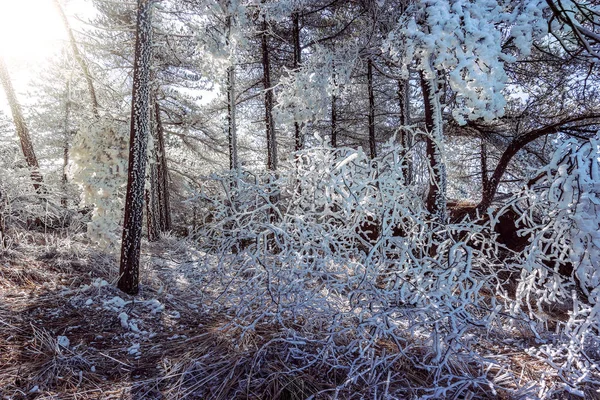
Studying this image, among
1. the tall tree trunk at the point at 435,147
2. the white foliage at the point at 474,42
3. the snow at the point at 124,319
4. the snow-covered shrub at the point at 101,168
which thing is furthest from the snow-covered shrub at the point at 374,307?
the snow-covered shrub at the point at 101,168

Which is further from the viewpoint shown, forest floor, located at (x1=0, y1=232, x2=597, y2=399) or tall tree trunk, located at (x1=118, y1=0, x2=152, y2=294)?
tall tree trunk, located at (x1=118, y1=0, x2=152, y2=294)

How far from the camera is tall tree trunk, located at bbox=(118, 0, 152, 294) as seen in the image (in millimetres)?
4391

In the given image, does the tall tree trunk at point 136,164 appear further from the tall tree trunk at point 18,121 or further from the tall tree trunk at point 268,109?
the tall tree trunk at point 268,109

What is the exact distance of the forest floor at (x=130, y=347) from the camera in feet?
7.04

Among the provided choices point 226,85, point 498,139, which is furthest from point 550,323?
point 226,85

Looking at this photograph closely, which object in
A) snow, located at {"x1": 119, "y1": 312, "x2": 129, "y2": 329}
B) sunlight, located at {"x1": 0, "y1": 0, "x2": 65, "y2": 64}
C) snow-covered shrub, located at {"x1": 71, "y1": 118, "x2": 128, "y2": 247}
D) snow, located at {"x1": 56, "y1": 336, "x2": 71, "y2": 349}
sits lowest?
snow, located at {"x1": 119, "y1": 312, "x2": 129, "y2": 329}

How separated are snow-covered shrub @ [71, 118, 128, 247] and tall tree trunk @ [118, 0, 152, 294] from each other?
1578 millimetres

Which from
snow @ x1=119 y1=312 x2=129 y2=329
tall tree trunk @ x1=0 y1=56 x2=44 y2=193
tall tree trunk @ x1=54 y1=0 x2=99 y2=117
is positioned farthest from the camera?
tall tree trunk @ x1=0 y1=56 x2=44 y2=193

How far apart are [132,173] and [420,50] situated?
164 inches

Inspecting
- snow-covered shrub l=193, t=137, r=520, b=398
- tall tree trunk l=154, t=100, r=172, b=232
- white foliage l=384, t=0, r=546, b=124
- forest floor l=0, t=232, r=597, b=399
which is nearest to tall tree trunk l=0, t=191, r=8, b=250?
forest floor l=0, t=232, r=597, b=399

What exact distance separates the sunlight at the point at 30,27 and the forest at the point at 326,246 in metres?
0.05

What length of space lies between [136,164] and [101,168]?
1757 millimetres

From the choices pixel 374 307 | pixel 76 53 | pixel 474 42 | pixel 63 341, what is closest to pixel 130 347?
pixel 63 341

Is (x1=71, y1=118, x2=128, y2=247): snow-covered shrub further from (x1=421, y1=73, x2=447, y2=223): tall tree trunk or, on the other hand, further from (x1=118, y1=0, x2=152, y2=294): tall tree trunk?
(x1=421, y1=73, x2=447, y2=223): tall tree trunk
